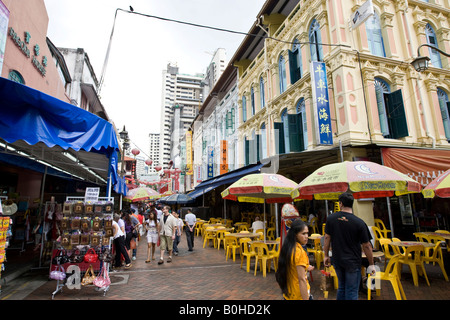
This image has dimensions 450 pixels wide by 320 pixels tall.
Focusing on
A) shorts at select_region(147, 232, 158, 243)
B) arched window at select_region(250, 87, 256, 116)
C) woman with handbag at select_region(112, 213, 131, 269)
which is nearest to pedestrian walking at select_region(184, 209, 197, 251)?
shorts at select_region(147, 232, 158, 243)

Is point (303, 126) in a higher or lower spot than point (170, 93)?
lower

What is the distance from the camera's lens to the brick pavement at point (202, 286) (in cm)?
487

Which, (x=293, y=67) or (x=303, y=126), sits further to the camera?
(x=293, y=67)

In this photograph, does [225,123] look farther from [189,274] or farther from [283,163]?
[189,274]

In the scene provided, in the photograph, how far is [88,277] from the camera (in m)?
5.14

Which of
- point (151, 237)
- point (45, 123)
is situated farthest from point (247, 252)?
point (45, 123)

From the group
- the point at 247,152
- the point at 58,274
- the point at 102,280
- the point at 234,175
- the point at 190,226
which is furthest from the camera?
the point at 247,152

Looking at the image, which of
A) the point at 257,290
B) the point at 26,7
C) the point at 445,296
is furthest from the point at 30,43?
the point at 445,296

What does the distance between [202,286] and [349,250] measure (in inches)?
140

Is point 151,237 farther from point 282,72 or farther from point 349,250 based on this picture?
point 282,72

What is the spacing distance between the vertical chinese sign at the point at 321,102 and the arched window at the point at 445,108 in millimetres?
6111

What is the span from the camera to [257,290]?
524 cm

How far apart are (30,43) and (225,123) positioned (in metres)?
15.6

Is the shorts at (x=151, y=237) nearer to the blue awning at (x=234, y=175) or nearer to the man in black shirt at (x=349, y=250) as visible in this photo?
the blue awning at (x=234, y=175)
